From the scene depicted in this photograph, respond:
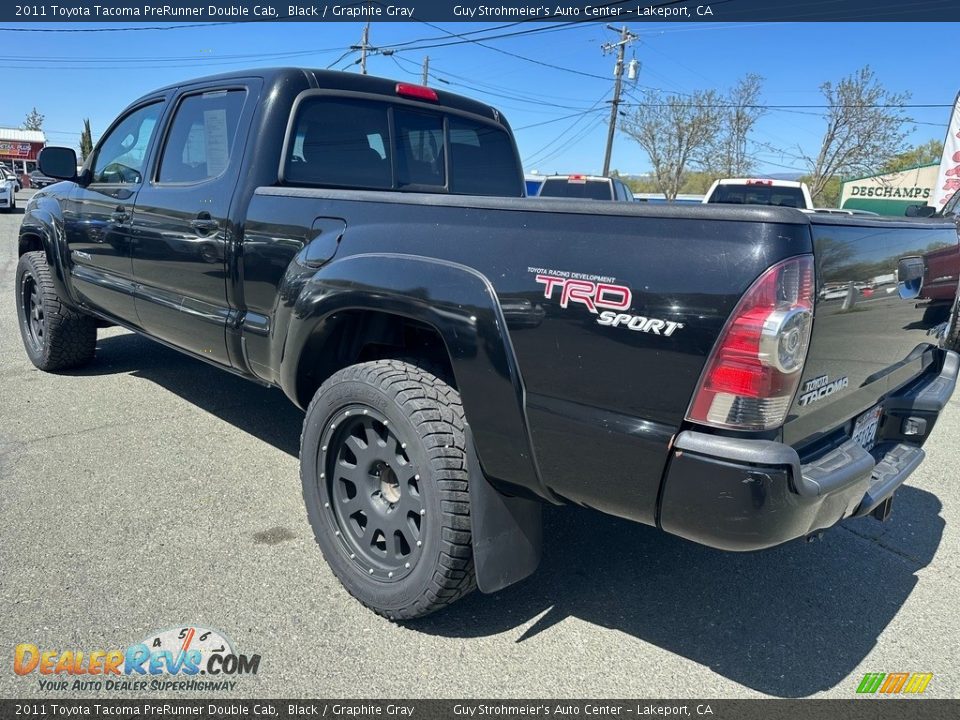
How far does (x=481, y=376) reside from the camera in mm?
2178

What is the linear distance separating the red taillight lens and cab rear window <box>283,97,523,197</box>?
0.22 ft

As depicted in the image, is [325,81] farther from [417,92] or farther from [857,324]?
[857,324]

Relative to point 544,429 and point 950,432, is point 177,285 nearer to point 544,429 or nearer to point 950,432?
point 544,429

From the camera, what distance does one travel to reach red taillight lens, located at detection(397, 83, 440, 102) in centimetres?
374

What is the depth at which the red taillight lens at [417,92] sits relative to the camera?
12.3ft

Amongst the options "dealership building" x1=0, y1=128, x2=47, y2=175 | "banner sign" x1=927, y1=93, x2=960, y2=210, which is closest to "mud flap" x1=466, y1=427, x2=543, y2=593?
"banner sign" x1=927, y1=93, x2=960, y2=210

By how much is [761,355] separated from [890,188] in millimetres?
33079

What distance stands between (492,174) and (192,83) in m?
1.74

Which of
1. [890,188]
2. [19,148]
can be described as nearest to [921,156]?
[890,188]

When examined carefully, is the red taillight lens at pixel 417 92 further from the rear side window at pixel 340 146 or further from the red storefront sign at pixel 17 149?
the red storefront sign at pixel 17 149

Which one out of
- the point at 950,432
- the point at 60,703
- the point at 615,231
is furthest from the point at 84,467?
the point at 950,432

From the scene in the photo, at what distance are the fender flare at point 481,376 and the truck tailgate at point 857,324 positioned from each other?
2.50ft

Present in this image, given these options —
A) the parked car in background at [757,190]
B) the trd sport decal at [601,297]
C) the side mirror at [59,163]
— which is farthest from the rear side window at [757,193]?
the trd sport decal at [601,297]

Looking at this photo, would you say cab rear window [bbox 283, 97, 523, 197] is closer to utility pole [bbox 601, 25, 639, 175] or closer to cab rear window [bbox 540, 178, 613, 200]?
cab rear window [bbox 540, 178, 613, 200]
